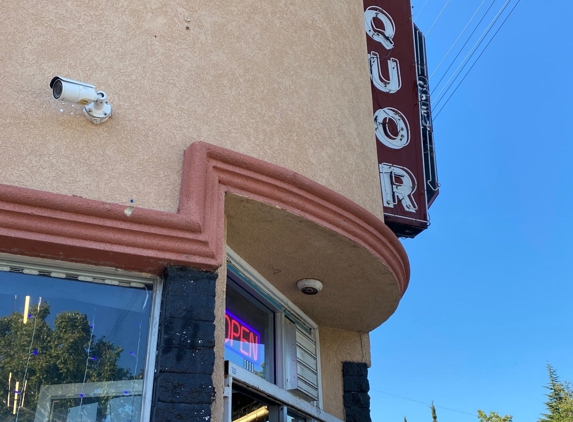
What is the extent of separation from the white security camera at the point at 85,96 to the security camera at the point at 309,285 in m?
2.06

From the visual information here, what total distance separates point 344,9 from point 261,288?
252 centimetres

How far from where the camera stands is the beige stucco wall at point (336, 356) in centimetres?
577

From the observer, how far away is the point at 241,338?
4.84 metres

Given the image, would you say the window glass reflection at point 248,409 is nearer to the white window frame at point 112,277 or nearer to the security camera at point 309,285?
the security camera at point 309,285

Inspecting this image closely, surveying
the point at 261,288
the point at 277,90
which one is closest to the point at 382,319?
the point at 261,288

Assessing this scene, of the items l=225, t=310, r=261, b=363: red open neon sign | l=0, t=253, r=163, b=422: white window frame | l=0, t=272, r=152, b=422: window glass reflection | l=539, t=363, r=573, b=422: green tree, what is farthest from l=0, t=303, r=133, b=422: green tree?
l=539, t=363, r=573, b=422: green tree

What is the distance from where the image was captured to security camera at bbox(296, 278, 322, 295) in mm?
5117

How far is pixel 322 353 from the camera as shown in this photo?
233 inches

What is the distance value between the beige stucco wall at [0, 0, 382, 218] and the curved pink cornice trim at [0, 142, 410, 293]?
0.11 m

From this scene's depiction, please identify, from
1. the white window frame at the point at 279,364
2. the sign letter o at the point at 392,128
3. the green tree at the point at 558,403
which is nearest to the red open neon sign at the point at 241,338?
the white window frame at the point at 279,364

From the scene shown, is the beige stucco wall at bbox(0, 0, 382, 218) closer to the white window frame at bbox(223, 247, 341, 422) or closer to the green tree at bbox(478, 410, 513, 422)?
the white window frame at bbox(223, 247, 341, 422)

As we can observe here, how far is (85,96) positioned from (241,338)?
2.11m

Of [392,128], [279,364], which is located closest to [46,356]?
[279,364]

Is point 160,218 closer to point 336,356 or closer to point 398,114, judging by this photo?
point 336,356
